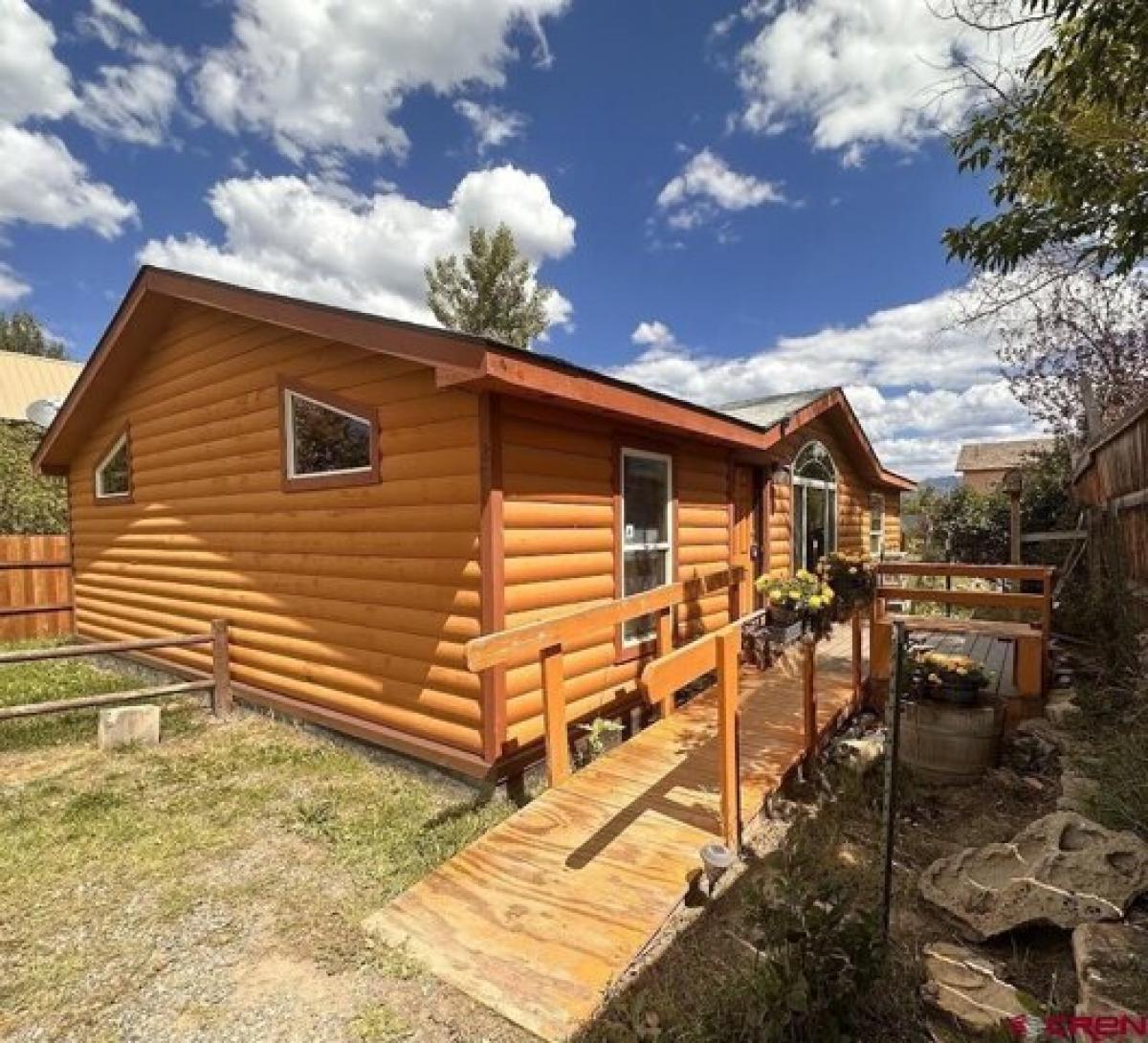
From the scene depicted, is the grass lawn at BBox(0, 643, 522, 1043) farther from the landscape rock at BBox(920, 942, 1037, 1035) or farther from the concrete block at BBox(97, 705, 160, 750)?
the landscape rock at BBox(920, 942, 1037, 1035)

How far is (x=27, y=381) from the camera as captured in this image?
25875mm

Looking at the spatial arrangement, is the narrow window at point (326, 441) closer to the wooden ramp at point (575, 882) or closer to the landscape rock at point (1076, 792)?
the wooden ramp at point (575, 882)

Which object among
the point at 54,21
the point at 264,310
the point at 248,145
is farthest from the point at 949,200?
the point at 248,145

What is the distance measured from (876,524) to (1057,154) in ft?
37.1

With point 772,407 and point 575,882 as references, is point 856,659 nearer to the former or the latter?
point 575,882

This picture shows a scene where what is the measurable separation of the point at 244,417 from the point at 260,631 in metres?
2.20

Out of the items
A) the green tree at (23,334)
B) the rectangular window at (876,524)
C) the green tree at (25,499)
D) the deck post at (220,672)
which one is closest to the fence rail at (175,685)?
the deck post at (220,672)

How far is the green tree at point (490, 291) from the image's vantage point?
23.8 metres

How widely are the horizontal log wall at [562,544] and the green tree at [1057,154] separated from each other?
3333 mm

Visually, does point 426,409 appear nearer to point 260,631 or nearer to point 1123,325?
point 260,631

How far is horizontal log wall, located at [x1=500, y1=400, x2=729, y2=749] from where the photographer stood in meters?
4.44

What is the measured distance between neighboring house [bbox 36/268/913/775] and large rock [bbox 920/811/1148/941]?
2702 mm

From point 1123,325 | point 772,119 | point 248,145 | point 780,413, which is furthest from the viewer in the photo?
point 1123,325

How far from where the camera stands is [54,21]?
670 centimetres
